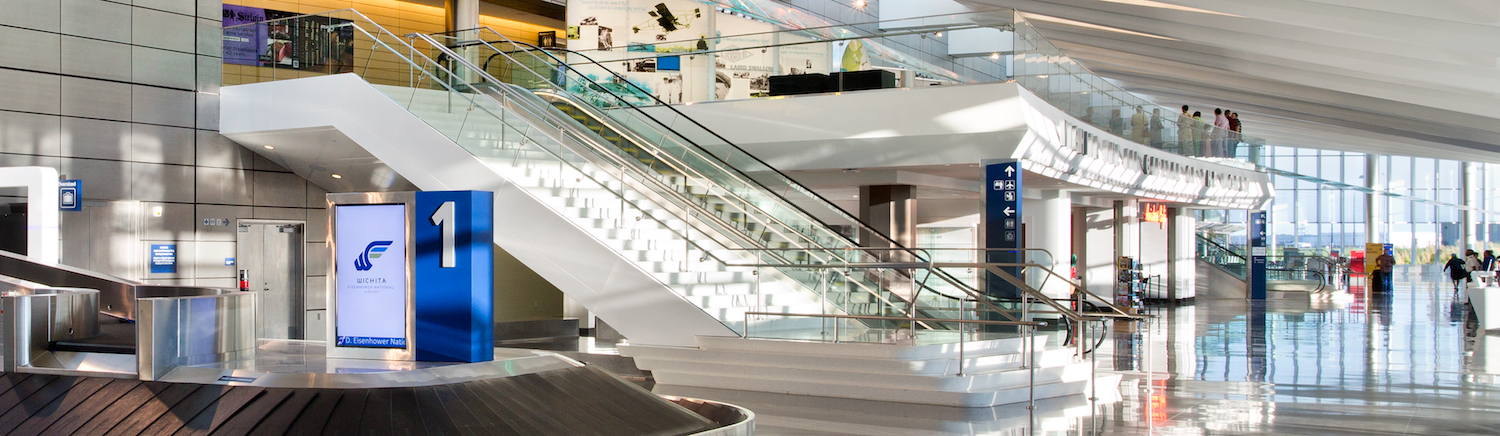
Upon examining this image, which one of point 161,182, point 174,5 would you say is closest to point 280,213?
point 161,182

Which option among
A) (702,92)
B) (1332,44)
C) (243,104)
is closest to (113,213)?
(243,104)

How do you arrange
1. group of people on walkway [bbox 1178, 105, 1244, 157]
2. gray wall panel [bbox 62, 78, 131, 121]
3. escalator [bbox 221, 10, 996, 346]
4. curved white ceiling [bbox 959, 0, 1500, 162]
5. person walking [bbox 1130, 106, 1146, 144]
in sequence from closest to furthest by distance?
Answer: escalator [bbox 221, 10, 996, 346] < gray wall panel [bbox 62, 78, 131, 121] < curved white ceiling [bbox 959, 0, 1500, 162] < person walking [bbox 1130, 106, 1146, 144] < group of people on walkway [bbox 1178, 105, 1244, 157]

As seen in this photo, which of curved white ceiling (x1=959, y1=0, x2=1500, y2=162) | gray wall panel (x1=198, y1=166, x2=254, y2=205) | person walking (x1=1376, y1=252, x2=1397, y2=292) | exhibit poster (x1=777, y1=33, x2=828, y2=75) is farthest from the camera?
person walking (x1=1376, y1=252, x2=1397, y2=292)

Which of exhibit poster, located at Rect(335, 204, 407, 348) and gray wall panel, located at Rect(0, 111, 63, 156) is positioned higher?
gray wall panel, located at Rect(0, 111, 63, 156)

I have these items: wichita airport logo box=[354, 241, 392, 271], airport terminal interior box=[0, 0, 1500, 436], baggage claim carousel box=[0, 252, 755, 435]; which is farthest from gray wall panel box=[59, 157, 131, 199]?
wichita airport logo box=[354, 241, 392, 271]

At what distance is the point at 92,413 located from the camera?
18.2 ft

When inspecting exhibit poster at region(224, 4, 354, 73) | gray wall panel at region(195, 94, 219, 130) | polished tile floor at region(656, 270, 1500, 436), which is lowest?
polished tile floor at region(656, 270, 1500, 436)

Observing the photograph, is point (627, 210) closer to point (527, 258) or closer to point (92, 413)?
point (527, 258)

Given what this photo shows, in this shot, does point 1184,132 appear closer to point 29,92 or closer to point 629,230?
point 629,230

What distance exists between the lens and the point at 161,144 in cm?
1392

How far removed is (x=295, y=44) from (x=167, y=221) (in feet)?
8.79

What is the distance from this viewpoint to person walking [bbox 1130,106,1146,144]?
855 inches

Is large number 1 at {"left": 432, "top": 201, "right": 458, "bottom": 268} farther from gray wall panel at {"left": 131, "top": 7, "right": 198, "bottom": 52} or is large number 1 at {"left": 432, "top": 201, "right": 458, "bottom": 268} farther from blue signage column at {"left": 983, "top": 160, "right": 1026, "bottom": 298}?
gray wall panel at {"left": 131, "top": 7, "right": 198, "bottom": 52}

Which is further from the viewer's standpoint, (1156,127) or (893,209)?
(1156,127)
